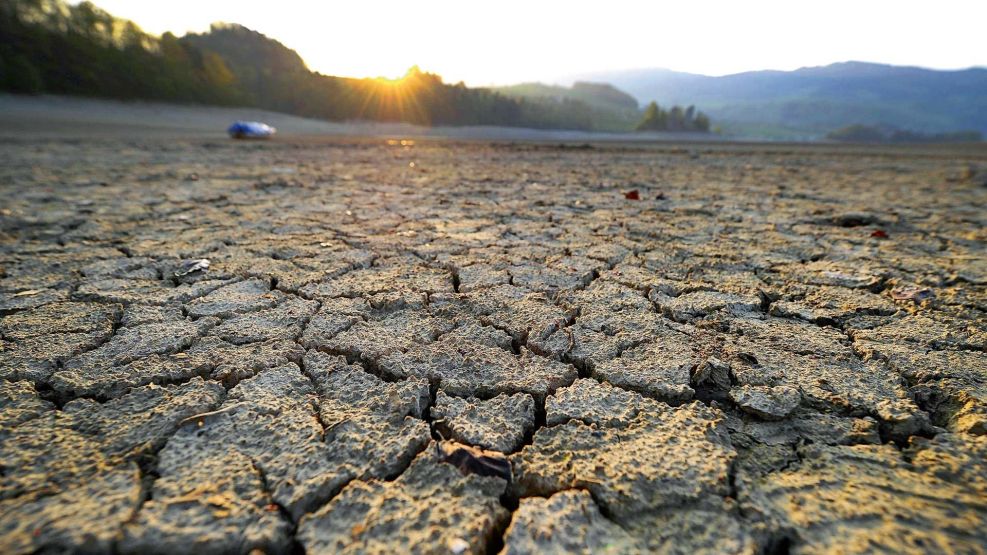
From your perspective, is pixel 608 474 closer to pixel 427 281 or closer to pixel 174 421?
pixel 174 421

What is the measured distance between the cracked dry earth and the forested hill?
77.4 ft

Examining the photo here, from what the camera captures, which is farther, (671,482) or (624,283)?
(624,283)

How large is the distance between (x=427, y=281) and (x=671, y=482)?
1.25 metres

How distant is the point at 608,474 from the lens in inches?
33.5

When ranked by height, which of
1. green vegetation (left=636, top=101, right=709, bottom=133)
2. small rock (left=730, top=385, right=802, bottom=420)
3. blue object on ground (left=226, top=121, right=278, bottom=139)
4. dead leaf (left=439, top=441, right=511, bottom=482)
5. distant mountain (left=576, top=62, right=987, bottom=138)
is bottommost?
dead leaf (left=439, top=441, right=511, bottom=482)

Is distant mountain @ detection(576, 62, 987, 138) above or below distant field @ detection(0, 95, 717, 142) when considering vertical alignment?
above

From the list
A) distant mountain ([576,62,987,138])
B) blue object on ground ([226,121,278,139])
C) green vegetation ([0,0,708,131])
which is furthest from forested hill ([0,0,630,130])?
distant mountain ([576,62,987,138])

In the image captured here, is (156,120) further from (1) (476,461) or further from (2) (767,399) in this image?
(2) (767,399)

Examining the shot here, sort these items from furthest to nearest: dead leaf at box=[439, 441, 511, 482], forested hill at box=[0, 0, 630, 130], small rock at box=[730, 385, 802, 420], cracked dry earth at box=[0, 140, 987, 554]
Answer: forested hill at box=[0, 0, 630, 130], small rock at box=[730, 385, 802, 420], dead leaf at box=[439, 441, 511, 482], cracked dry earth at box=[0, 140, 987, 554]

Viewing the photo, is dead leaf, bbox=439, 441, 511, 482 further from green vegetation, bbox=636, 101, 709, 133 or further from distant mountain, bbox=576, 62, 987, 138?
distant mountain, bbox=576, 62, 987, 138

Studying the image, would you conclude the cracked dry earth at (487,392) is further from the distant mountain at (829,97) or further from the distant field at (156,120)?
the distant mountain at (829,97)

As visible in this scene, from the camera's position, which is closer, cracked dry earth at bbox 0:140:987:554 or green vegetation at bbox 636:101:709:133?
cracked dry earth at bbox 0:140:987:554

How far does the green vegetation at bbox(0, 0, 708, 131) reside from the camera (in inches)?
725

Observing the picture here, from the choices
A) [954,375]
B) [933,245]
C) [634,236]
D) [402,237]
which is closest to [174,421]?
[402,237]
